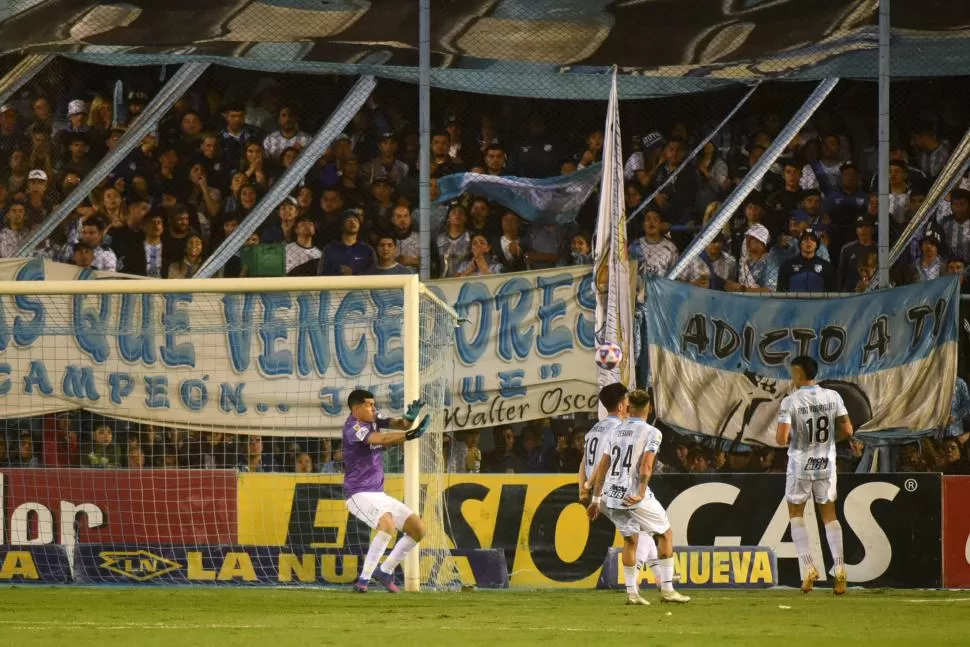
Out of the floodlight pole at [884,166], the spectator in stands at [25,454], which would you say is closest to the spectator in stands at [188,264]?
the spectator in stands at [25,454]

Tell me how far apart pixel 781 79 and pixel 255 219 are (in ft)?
17.4

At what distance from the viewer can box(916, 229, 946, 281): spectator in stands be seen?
596 inches

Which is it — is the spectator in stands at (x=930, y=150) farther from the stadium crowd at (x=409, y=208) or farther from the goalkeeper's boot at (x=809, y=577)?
the goalkeeper's boot at (x=809, y=577)

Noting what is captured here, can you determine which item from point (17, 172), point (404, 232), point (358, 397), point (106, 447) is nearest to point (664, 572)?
point (358, 397)

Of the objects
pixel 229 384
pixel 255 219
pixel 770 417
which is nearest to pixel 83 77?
pixel 255 219

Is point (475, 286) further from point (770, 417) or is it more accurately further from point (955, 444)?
point (955, 444)

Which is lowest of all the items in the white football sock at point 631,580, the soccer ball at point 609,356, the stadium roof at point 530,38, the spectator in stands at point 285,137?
the white football sock at point 631,580

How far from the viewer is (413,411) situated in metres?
12.5

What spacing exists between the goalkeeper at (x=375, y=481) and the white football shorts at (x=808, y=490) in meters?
3.05

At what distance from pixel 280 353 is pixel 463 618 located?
17.4ft

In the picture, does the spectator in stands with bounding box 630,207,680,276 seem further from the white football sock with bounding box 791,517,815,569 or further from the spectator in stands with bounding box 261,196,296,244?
the spectator in stands with bounding box 261,196,296,244

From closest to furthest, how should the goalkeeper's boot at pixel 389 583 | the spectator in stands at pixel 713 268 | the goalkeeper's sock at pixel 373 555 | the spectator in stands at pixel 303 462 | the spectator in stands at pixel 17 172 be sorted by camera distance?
1. the goalkeeper's sock at pixel 373 555
2. the goalkeeper's boot at pixel 389 583
3. the spectator in stands at pixel 303 462
4. the spectator in stands at pixel 713 268
5. the spectator in stands at pixel 17 172

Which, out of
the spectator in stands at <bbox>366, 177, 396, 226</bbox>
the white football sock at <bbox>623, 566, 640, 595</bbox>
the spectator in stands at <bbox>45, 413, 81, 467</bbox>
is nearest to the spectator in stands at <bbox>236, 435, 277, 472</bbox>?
the spectator in stands at <bbox>45, 413, 81, 467</bbox>

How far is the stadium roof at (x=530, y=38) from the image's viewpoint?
1557cm
